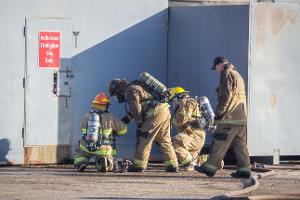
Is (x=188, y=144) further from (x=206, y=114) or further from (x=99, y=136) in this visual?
(x=99, y=136)

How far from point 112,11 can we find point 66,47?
1114 millimetres

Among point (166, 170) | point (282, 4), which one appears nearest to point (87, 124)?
point (166, 170)

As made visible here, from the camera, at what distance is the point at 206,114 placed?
15.5m

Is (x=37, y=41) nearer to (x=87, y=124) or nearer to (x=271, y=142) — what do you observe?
(x=87, y=124)

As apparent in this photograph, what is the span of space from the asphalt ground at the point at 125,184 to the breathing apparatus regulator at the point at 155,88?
126 cm

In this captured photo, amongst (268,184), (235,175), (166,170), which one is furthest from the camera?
(166,170)

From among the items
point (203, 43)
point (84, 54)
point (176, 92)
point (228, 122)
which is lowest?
point (228, 122)

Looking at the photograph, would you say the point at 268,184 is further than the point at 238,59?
No

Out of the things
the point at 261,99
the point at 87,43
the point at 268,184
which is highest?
the point at 87,43

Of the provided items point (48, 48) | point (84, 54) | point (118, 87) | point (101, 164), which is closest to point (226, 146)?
point (101, 164)

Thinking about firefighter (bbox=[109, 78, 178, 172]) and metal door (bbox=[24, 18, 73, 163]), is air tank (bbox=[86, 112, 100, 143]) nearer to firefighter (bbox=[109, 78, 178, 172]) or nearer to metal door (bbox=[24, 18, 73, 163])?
firefighter (bbox=[109, 78, 178, 172])

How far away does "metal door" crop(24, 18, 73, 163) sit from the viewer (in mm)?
15891

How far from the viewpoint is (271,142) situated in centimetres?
1594

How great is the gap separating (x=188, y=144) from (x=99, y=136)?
164 cm
